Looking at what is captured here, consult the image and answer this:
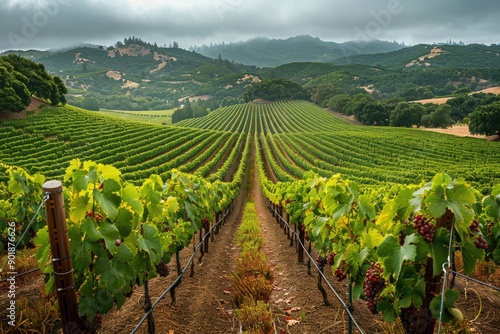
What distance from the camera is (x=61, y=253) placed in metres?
2.73

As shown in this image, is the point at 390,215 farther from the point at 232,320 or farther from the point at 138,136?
the point at 138,136

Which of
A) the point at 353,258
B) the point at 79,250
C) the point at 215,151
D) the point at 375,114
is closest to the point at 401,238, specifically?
the point at 353,258

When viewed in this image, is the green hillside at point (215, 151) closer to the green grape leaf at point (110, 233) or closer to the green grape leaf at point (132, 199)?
the green grape leaf at point (132, 199)

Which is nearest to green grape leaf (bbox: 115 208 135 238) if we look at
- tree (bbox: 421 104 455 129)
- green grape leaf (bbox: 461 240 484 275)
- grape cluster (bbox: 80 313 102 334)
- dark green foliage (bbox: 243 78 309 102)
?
grape cluster (bbox: 80 313 102 334)

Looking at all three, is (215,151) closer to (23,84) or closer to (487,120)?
(23,84)

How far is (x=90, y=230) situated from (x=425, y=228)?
3262mm

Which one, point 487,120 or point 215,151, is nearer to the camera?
point 487,120

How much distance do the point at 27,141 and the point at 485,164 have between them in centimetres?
5576

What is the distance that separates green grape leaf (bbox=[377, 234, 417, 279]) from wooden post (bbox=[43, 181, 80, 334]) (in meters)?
2.91

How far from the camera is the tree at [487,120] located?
1969 inches

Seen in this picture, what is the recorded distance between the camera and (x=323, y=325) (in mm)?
5531

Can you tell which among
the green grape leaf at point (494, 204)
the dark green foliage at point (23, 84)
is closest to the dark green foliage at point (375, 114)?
the dark green foliage at point (23, 84)

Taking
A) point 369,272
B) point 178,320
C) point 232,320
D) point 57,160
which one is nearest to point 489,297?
point 369,272

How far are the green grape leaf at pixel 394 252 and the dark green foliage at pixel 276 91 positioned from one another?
127 metres
